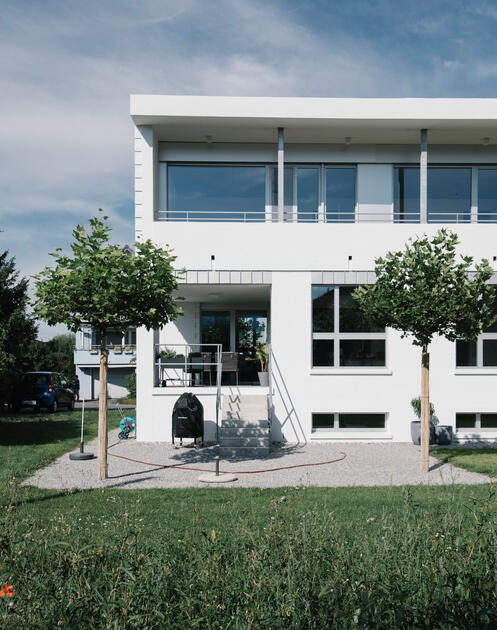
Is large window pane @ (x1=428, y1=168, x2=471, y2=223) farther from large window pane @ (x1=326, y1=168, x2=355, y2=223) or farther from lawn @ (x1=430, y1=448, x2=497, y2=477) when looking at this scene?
lawn @ (x1=430, y1=448, x2=497, y2=477)

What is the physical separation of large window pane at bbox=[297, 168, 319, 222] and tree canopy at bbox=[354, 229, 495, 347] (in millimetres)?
4996

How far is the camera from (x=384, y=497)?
6.71 m

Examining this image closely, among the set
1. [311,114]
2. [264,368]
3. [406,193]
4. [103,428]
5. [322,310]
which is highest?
[311,114]

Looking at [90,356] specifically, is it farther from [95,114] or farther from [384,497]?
[384,497]

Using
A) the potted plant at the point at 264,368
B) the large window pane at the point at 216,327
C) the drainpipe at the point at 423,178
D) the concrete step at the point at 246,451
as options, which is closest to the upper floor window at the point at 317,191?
the drainpipe at the point at 423,178

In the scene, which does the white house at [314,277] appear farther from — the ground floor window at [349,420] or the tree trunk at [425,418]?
the tree trunk at [425,418]

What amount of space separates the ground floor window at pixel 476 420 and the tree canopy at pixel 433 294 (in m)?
4.65

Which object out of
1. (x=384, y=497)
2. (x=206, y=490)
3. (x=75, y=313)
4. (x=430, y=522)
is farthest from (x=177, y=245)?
(x=430, y=522)

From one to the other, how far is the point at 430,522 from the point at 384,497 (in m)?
3.02

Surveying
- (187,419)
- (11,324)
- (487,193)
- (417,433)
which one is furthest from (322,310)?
(11,324)

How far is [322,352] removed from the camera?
40.1ft

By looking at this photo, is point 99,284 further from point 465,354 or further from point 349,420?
point 465,354

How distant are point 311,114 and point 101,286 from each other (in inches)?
277

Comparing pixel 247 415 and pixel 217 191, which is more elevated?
pixel 217 191
